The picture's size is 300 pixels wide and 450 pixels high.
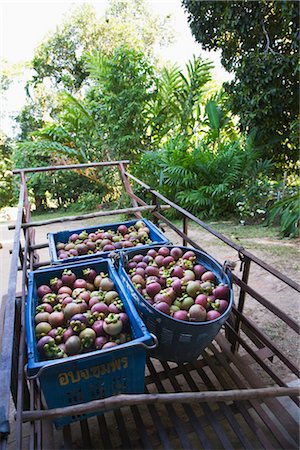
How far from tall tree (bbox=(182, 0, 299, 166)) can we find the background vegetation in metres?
0.02

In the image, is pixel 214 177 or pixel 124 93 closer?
pixel 214 177

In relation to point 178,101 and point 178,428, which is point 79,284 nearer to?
point 178,428

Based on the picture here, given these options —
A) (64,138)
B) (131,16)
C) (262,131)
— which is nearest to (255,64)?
(262,131)

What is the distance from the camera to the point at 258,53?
17.0ft

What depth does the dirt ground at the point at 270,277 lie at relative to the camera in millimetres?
2658

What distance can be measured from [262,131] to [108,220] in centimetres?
378

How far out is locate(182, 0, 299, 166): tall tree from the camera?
494 centimetres

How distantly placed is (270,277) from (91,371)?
2903mm

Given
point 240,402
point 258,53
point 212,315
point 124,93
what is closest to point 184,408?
point 240,402

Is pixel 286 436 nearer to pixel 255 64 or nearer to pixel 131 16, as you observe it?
pixel 255 64

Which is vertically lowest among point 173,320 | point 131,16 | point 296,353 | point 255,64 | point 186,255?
point 296,353

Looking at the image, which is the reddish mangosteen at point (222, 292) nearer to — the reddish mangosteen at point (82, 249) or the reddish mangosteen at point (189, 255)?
the reddish mangosteen at point (189, 255)

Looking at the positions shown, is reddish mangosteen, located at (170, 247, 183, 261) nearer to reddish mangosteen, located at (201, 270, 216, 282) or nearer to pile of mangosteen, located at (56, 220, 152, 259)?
reddish mangosteen, located at (201, 270, 216, 282)

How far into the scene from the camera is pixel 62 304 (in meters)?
1.72
